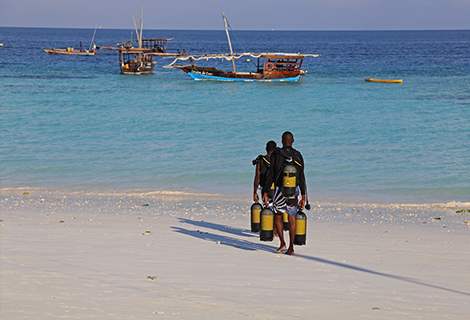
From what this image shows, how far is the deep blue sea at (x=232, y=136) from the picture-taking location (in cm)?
1548

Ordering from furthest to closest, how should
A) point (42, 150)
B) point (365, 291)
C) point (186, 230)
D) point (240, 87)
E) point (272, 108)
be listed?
point (240, 87) → point (272, 108) → point (42, 150) → point (186, 230) → point (365, 291)

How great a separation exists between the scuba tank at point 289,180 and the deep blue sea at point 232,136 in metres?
6.76

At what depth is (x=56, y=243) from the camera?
27.1ft

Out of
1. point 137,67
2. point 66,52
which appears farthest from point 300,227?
point 66,52

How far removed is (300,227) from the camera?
7.54 metres

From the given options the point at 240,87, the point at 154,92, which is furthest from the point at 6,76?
the point at 240,87

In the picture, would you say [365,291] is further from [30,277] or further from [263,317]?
[30,277]

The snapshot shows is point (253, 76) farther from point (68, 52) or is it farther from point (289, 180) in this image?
point (68, 52)

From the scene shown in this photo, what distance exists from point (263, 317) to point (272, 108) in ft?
93.3

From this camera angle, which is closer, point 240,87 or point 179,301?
point 179,301

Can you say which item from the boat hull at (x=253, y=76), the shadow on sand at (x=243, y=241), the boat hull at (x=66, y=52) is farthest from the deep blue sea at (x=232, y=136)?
the boat hull at (x=66, y=52)

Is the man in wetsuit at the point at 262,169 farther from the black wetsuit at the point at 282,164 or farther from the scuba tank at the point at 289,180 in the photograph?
the scuba tank at the point at 289,180

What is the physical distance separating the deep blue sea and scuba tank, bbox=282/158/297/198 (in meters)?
6.76

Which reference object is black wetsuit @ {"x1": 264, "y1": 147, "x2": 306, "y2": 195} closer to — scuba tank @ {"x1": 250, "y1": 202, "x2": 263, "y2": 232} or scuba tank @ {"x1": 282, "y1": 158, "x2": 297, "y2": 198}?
scuba tank @ {"x1": 282, "y1": 158, "x2": 297, "y2": 198}
